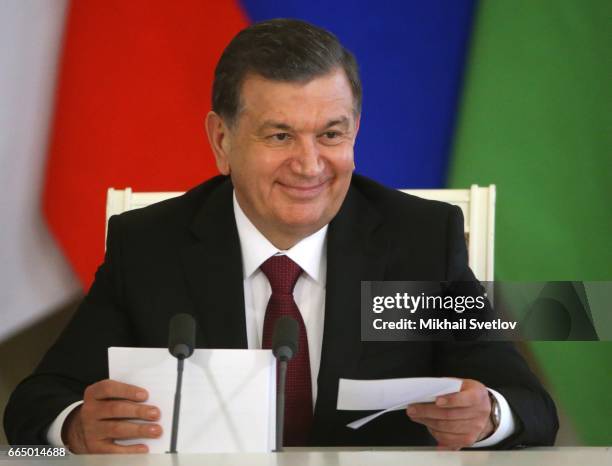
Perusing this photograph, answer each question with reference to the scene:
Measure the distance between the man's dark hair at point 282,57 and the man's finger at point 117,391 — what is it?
0.70m

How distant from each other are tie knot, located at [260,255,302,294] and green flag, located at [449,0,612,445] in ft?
4.86

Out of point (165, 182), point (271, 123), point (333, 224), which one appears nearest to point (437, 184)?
point (165, 182)

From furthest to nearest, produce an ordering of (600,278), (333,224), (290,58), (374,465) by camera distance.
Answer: (600,278) → (333,224) → (290,58) → (374,465)

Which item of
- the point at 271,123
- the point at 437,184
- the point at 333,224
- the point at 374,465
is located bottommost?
the point at 374,465

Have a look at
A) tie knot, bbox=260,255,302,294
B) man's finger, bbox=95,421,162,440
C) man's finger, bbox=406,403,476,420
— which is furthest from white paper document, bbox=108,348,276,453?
tie knot, bbox=260,255,302,294

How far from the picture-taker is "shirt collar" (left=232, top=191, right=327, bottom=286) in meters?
2.08

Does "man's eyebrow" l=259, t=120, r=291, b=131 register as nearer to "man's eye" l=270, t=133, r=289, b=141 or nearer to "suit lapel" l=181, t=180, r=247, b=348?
"man's eye" l=270, t=133, r=289, b=141

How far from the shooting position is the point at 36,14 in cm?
354

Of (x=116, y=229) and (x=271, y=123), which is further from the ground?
(x=271, y=123)

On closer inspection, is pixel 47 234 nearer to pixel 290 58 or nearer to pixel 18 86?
pixel 18 86

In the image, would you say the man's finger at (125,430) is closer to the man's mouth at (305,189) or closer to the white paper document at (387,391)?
the white paper document at (387,391)

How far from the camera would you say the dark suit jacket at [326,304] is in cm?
193

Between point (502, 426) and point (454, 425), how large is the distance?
0.14 meters

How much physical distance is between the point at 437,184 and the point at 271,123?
5.18 ft
